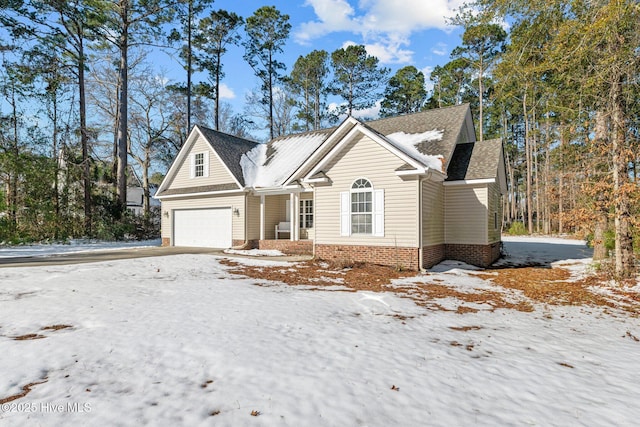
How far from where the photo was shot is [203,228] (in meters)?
17.6

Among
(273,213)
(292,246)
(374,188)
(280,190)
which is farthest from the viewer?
(273,213)

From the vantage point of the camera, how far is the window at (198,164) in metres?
17.8

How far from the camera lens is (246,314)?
18.7ft

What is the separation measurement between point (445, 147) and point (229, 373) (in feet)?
36.8

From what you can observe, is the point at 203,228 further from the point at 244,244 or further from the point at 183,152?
the point at 183,152

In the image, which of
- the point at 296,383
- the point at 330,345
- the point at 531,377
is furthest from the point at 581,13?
the point at 296,383

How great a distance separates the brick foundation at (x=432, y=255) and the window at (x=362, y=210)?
153 centimetres

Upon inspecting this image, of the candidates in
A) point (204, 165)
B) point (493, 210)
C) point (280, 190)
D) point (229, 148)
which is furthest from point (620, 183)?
point (204, 165)

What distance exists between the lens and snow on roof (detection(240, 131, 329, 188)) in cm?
1625

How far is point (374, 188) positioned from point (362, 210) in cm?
88

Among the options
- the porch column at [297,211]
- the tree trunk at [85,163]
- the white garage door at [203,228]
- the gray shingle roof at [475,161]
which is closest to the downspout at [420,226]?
the gray shingle roof at [475,161]

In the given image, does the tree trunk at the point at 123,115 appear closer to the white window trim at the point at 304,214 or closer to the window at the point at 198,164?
the window at the point at 198,164

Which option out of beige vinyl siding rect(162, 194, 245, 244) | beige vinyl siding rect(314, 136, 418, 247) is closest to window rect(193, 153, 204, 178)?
beige vinyl siding rect(162, 194, 245, 244)

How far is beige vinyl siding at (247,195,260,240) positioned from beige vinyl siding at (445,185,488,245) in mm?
8856
